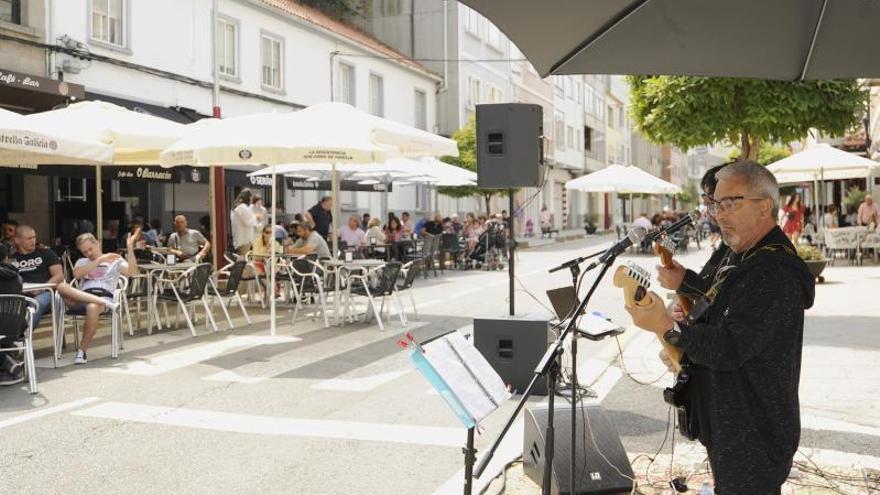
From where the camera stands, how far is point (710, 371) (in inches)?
107

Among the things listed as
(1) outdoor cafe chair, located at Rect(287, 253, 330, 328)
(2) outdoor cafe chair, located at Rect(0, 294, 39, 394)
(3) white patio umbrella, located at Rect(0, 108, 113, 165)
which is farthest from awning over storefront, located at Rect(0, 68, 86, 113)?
(2) outdoor cafe chair, located at Rect(0, 294, 39, 394)

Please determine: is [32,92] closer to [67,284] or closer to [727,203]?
[67,284]

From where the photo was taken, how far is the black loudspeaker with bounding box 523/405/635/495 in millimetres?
3754

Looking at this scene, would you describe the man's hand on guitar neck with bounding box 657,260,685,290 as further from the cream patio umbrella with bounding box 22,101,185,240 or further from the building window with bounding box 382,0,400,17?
the building window with bounding box 382,0,400,17

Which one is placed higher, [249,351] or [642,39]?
[642,39]

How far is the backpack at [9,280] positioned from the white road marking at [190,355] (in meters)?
1.14

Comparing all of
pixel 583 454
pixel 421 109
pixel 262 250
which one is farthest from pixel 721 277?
pixel 421 109

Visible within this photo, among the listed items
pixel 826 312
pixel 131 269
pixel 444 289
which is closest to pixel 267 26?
pixel 444 289

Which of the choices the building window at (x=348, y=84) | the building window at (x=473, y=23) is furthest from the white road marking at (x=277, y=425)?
the building window at (x=473, y=23)

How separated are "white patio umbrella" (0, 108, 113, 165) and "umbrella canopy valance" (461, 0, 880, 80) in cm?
578

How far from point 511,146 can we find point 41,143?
491 cm

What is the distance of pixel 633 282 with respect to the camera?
2.70m

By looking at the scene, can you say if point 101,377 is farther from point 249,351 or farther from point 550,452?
point 550,452

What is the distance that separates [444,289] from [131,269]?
6.70m
